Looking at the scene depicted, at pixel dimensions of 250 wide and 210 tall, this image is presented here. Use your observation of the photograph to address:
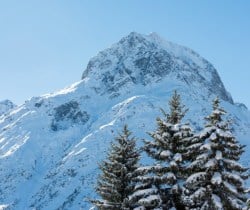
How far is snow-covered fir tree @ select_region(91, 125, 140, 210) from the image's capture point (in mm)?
30781

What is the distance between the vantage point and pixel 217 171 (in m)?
25.0

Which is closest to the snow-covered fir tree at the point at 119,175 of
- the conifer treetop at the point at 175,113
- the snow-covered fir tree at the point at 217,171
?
the conifer treetop at the point at 175,113

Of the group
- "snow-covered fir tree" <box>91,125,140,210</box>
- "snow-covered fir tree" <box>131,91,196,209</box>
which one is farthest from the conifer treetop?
"snow-covered fir tree" <box>91,125,140,210</box>

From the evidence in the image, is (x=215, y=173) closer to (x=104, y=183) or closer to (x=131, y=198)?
(x=131, y=198)

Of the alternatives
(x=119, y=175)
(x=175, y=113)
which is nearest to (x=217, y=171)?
(x=175, y=113)

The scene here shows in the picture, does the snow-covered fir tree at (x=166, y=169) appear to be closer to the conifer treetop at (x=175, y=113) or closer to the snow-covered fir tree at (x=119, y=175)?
the conifer treetop at (x=175, y=113)

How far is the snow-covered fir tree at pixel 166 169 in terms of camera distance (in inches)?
1041

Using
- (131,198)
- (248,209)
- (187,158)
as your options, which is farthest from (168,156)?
(248,209)

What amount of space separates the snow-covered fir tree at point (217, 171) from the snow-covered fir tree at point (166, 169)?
1.18 m

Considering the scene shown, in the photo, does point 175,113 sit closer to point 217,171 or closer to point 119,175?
point 217,171

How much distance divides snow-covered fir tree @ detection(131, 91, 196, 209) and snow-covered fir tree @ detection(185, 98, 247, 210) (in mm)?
1181

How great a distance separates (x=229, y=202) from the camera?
24719mm

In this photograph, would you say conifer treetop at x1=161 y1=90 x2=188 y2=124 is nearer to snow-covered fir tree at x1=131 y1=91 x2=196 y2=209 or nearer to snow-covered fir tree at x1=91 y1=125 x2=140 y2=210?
snow-covered fir tree at x1=131 y1=91 x2=196 y2=209

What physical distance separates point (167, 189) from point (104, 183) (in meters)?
5.25
